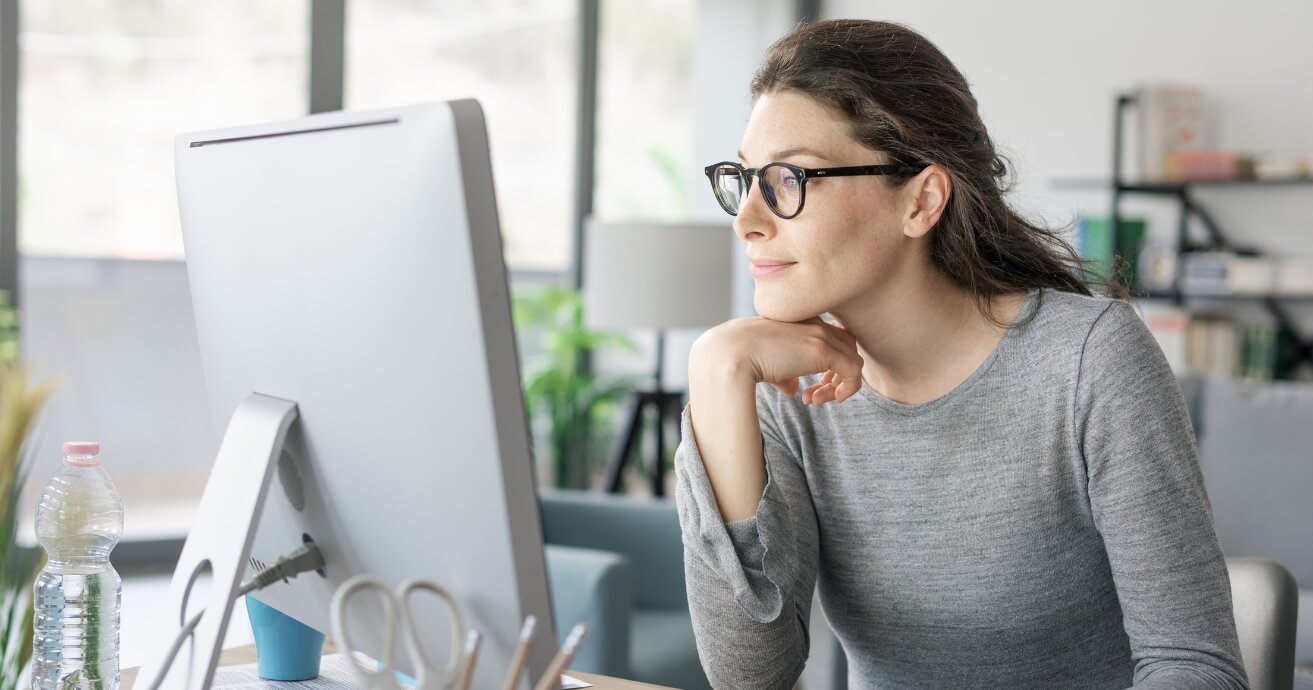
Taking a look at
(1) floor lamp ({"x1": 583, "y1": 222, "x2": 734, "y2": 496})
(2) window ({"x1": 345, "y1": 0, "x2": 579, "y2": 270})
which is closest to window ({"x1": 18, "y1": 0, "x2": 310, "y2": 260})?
(2) window ({"x1": 345, "y1": 0, "x2": 579, "y2": 270})

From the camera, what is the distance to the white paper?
3.91ft

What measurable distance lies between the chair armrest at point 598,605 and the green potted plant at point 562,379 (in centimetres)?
250

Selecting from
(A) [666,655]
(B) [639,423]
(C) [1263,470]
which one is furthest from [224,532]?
(B) [639,423]

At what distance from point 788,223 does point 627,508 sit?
1.78m

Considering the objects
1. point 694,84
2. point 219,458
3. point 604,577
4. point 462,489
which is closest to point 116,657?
point 219,458

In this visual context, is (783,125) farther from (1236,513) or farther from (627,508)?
(1236,513)

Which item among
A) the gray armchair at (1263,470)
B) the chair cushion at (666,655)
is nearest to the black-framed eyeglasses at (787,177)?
the chair cushion at (666,655)

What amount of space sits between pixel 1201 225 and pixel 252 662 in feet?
14.6

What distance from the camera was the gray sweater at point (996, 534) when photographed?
121 centimetres

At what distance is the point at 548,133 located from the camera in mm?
5305

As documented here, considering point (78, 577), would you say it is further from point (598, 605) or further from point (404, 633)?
point (598, 605)

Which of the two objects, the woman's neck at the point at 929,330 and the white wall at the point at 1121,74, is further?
the white wall at the point at 1121,74

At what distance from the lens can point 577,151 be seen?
534cm

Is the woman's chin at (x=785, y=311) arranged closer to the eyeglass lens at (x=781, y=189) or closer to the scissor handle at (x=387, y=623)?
the eyeglass lens at (x=781, y=189)
